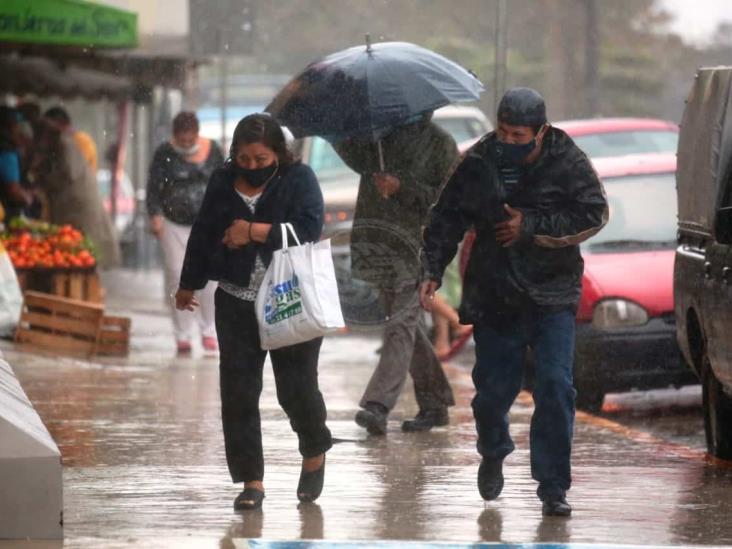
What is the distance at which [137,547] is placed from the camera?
23.6ft

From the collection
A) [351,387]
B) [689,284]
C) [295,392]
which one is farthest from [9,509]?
[351,387]

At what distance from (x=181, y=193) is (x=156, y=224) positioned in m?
0.41

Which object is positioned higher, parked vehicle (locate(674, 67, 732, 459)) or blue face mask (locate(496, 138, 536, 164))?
blue face mask (locate(496, 138, 536, 164))

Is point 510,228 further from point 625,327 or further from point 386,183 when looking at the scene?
point 625,327

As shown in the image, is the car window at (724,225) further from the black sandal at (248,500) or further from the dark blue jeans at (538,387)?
the black sandal at (248,500)

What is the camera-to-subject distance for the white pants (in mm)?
15078

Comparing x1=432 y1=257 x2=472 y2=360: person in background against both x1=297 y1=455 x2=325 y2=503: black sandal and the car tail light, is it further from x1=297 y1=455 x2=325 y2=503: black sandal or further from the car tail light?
x1=297 y1=455 x2=325 y2=503: black sandal

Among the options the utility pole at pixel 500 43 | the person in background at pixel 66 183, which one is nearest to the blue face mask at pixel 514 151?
the utility pole at pixel 500 43

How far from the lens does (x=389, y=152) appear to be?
421 inches

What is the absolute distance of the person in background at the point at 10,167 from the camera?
1772cm

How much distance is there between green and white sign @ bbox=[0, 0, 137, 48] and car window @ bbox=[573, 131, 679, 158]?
4068 mm

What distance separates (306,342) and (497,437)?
0.92 meters

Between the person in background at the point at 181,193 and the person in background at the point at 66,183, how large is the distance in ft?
17.3

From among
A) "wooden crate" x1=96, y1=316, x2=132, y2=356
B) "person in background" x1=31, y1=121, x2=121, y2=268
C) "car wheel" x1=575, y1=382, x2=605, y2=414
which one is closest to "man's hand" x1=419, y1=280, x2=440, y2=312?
"car wheel" x1=575, y1=382, x2=605, y2=414
